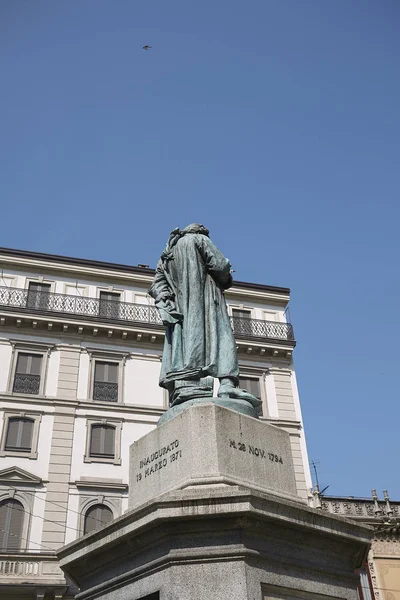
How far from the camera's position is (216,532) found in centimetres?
535

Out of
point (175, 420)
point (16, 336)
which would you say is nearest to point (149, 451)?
point (175, 420)

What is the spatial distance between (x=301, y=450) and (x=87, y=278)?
504 inches

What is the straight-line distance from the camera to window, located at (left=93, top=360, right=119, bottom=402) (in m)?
27.2

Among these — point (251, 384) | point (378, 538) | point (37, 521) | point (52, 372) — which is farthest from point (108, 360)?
point (378, 538)

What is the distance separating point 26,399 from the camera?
85.4 feet

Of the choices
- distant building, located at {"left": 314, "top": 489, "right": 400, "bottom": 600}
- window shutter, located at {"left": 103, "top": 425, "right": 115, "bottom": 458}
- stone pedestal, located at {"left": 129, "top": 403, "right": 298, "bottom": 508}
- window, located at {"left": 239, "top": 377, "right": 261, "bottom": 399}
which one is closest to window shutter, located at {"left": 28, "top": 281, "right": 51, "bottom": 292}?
window shutter, located at {"left": 103, "top": 425, "right": 115, "bottom": 458}

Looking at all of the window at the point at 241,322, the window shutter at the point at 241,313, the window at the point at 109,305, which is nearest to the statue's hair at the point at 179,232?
the window at the point at 109,305

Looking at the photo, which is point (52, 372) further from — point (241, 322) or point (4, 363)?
point (241, 322)

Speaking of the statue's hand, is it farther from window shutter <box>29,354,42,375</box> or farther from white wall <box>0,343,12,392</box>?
Answer: window shutter <box>29,354,42,375</box>

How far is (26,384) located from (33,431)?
2.09 meters

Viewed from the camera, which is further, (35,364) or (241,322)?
(241,322)

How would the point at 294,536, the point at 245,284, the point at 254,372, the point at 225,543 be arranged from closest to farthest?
the point at 225,543 < the point at 294,536 < the point at 254,372 < the point at 245,284

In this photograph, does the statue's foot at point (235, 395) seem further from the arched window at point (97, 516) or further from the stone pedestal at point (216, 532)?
the arched window at point (97, 516)

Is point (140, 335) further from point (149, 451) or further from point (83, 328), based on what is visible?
point (149, 451)
